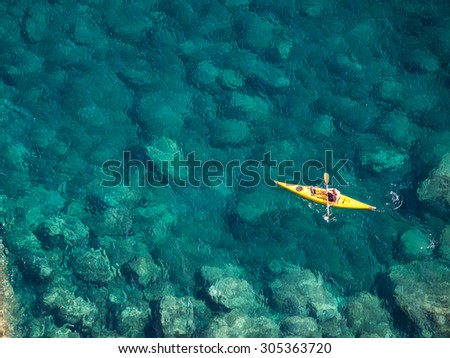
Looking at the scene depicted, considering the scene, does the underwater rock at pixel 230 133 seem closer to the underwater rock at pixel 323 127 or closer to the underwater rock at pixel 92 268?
the underwater rock at pixel 323 127

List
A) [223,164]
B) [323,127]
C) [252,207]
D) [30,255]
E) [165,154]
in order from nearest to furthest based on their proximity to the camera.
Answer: [30,255]
[252,207]
[165,154]
[223,164]
[323,127]

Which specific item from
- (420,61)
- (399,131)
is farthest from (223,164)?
(420,61)

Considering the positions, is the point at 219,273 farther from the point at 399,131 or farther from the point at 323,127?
the point at 399,131

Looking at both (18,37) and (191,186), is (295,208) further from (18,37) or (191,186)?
(18,37)

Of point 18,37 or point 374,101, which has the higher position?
point 374,101

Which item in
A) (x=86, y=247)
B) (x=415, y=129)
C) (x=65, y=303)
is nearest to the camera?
(x=65, y=303)

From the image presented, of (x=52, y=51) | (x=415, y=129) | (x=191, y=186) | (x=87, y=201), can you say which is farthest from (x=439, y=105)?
(x=52, y=51)
